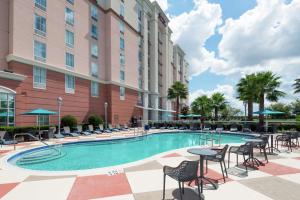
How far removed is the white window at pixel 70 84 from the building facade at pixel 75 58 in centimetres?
12

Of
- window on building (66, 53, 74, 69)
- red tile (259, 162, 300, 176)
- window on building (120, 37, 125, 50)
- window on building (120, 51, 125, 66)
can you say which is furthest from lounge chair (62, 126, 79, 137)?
window on building (120, 37, 125, 50)

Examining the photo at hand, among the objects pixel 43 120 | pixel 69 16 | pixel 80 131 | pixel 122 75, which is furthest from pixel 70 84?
pixel 122 75

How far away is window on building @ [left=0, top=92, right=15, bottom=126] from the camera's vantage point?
1514cm

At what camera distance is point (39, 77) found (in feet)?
61.4

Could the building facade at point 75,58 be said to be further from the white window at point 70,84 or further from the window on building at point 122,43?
the white window at point 70,84

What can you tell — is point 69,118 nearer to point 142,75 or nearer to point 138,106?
point 138,106

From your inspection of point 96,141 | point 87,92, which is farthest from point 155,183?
point 87,92

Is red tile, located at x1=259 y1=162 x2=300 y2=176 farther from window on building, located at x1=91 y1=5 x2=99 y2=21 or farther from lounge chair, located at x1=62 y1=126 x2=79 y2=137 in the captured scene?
window on building, located at x1=91 y1=5 x2=99 y2=21

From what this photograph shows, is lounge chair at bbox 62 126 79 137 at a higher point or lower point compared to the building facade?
lower

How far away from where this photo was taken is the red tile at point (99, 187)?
4684mm

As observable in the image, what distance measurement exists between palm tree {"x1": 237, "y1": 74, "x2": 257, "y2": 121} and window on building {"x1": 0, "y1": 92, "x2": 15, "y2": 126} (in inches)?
993

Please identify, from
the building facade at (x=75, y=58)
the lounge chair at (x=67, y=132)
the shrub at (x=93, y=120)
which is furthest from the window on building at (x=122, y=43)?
the lounge chair at (x=67, y=132)

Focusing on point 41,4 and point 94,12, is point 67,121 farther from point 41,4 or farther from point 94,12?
point 94,12

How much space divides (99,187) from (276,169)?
604 cm
